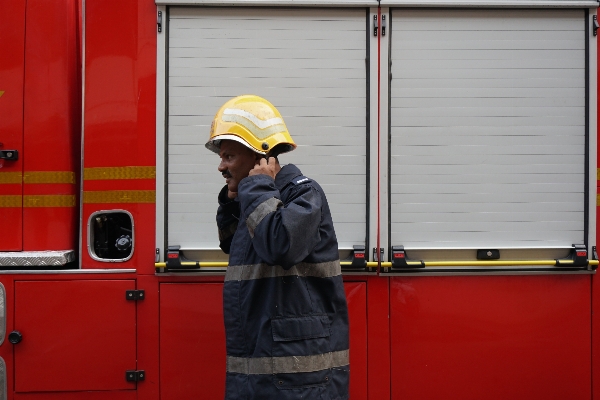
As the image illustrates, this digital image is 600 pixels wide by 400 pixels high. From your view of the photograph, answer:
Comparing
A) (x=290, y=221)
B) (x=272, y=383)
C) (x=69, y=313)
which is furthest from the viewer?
(x=69, y=313)

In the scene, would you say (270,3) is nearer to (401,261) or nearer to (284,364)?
(401,261)

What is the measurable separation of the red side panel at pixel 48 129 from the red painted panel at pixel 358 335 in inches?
59.6

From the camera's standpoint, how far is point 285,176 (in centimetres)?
207

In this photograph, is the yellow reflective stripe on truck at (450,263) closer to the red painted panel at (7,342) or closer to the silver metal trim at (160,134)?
the silver metal trim at (160,134)

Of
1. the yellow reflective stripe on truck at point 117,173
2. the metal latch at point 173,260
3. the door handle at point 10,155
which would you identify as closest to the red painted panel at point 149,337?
the metal latch at point 173,260

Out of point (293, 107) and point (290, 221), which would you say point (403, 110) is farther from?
point (290, 221)

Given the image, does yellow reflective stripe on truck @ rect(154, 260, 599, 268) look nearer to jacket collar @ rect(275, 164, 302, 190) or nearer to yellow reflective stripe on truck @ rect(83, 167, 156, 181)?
yellow reflective stripe on truck @ rect(83, 167, 156, 181)

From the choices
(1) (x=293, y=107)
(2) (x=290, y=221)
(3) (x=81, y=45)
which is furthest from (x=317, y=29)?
(2) (x=290, y=221)

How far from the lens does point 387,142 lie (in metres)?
2.85

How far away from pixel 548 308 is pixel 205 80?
216 cm

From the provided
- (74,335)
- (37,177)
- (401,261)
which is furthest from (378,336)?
(37,177)

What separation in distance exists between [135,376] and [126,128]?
127cm

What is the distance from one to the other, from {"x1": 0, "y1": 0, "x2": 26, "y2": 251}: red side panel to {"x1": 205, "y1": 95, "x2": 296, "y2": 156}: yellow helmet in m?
1.30

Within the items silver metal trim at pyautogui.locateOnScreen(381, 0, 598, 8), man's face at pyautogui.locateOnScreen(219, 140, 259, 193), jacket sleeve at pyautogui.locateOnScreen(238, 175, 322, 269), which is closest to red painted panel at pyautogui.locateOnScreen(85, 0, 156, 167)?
man's face at pyautogui.locateOnScreen(219, 140, 259, 193)
